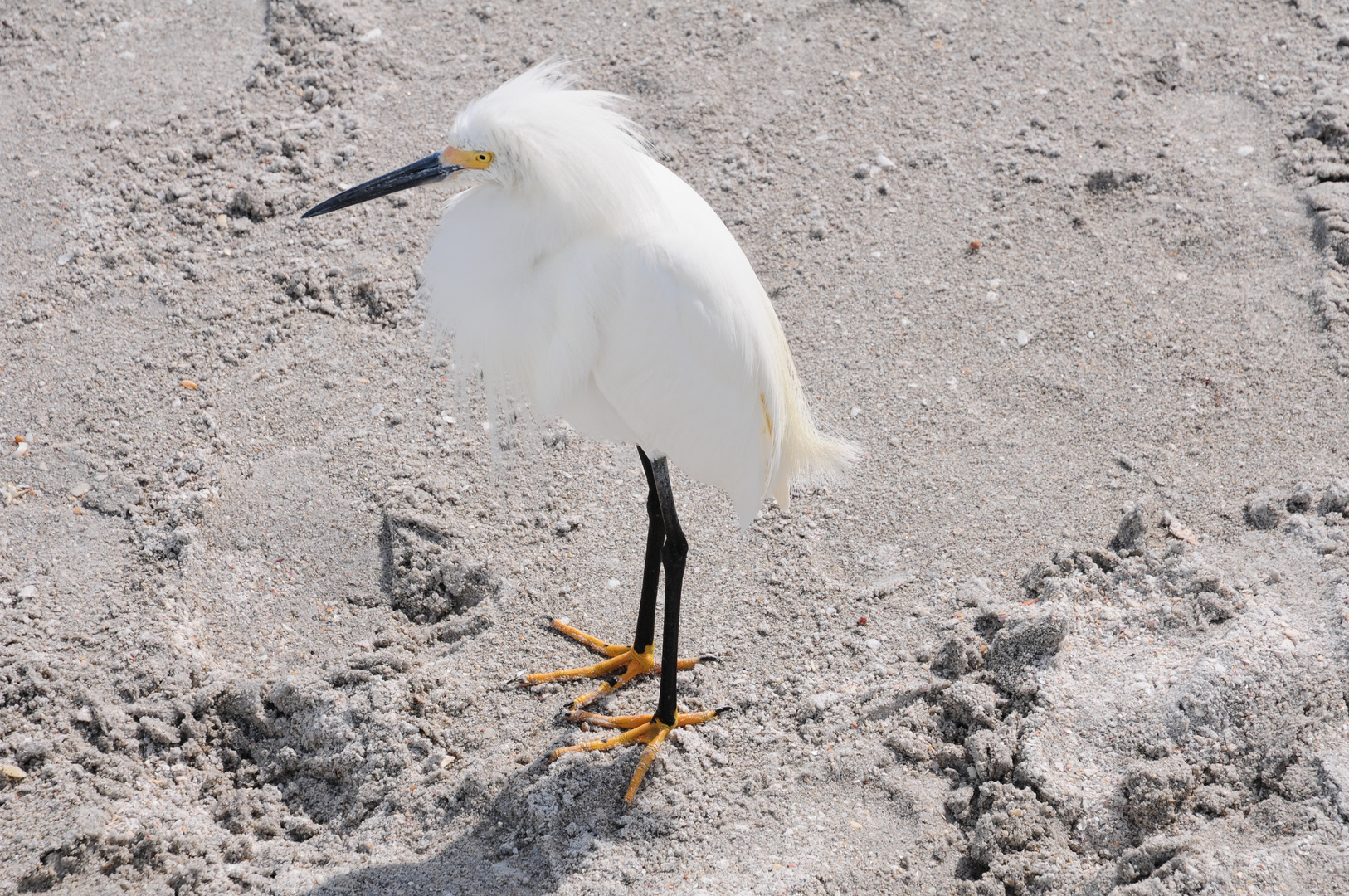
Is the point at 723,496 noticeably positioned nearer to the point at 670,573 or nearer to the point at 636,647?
the point at 636,647

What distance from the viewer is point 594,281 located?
2.56 meters

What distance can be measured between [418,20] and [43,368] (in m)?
2.52

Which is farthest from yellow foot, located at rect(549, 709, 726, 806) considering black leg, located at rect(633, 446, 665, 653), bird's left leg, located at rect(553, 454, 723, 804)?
black leg, located at rect(633, 446, 665, 653)

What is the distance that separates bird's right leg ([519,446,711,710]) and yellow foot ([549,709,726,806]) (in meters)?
0.09

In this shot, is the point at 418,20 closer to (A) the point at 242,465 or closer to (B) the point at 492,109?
(A) the point at 242,465

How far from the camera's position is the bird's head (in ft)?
8.13

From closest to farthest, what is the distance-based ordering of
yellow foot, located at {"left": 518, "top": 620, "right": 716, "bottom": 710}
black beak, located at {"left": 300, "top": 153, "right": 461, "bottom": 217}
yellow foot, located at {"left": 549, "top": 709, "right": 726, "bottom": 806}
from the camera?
black beak, located at {"left": 300, "top": 153, "right": 461, "bottom": 217}
yellow foot, located at {"left": 549, "top": 709, "right": 726, "bottom": 806}
yellow foot, located at {"left": 518, "top": 620, "right": 716, "bottom": 710}

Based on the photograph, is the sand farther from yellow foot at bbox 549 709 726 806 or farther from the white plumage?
the white plumage

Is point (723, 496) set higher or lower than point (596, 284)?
lower

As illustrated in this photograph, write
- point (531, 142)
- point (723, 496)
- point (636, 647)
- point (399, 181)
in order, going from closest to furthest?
point (531, 142) → point (399, 181) → point (636, 647) → point (723, 496)

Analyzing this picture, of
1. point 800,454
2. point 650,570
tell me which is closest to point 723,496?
point 650,570

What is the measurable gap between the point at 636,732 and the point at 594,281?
53.1 inches

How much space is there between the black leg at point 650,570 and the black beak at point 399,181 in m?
0.94

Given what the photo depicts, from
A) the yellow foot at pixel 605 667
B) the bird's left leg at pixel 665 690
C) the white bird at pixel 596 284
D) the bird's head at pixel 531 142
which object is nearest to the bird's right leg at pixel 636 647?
the yellow foot at pixel 605 667
